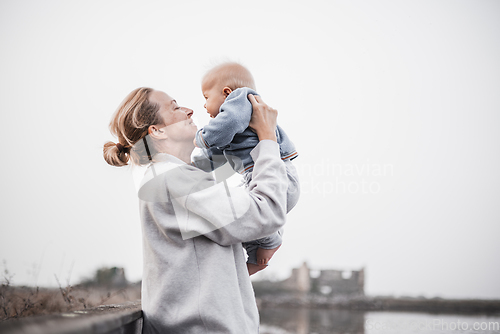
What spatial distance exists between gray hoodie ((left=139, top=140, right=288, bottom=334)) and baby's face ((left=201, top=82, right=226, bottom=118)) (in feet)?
2.11

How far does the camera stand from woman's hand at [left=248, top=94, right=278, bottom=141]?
1.27m

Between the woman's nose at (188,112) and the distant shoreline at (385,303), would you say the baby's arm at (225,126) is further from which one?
the distant shoreline at (385,303)

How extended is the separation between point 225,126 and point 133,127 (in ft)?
1.13

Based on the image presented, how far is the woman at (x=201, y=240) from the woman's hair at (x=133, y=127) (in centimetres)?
19

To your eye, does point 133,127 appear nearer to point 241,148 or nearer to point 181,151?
point 181,151

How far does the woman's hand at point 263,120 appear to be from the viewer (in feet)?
4.18

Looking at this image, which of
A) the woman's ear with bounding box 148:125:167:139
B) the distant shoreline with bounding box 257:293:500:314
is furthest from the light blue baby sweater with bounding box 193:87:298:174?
the distant shoreline with bounding box 257:293:500:314

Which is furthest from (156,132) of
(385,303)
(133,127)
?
(385,303)

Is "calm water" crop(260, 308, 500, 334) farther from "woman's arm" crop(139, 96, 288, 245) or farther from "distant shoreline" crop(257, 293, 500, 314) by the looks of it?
"woman's arm" crop(139, 96, 288, 245)

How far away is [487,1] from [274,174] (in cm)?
2490

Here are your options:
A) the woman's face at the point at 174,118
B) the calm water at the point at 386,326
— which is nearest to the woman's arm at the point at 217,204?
the woman's face at the point at 174,118

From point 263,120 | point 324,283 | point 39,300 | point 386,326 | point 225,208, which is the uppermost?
point 263,120

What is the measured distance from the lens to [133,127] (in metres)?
1.32

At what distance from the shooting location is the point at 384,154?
1583 cm
